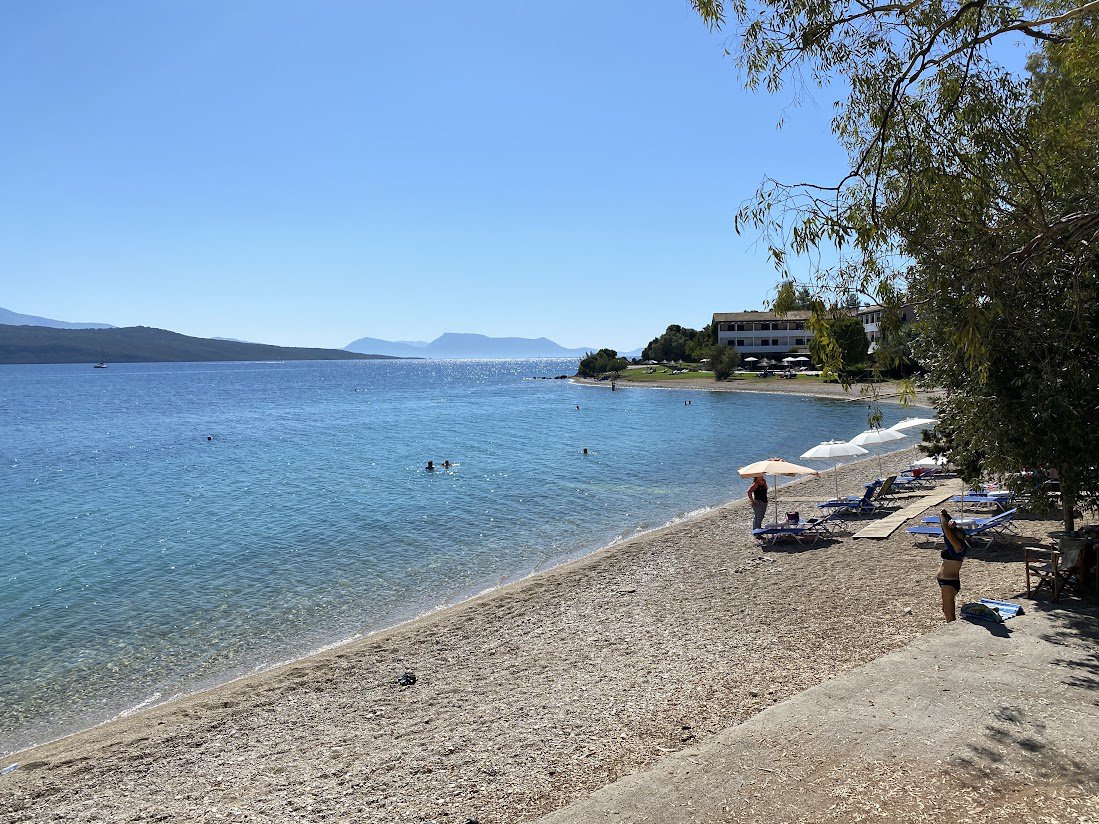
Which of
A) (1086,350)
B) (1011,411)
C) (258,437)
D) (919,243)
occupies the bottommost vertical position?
(258,437)

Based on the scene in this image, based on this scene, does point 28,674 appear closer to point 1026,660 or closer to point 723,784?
point 723,784

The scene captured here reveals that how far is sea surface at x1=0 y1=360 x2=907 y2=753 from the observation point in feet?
48.6

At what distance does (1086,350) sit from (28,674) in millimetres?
18714

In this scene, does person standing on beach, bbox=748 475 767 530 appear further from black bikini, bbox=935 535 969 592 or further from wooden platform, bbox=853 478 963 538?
black bikini, bbox=935 535 969 592

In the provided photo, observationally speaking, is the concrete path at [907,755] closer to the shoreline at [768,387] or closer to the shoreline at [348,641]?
the shoreline at [348,641]

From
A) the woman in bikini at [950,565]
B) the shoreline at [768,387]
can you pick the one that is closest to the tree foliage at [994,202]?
the woman in bikini at [950,565]

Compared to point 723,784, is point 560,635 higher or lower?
lower

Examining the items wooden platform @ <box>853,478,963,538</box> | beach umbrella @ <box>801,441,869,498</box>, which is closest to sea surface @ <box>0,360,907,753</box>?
beach umbrella @ <box>801,441,869,498</box>

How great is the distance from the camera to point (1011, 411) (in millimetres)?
10578

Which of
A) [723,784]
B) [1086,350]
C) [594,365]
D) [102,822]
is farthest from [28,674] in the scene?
[594,365]

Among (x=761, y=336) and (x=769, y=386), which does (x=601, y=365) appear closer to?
(x=761, y=336)

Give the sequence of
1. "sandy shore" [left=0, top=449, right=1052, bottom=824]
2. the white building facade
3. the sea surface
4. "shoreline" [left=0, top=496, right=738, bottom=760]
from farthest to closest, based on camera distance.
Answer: the white building facade → the sea surface → "shoreline" [left=0, top=496, right=738, bottom=760] → "sandy shore" [left=0, top=449, right=1052, bottom=824]

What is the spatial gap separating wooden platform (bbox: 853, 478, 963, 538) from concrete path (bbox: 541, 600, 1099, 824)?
1032 centimetres

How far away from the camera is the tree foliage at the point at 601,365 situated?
14975cm
